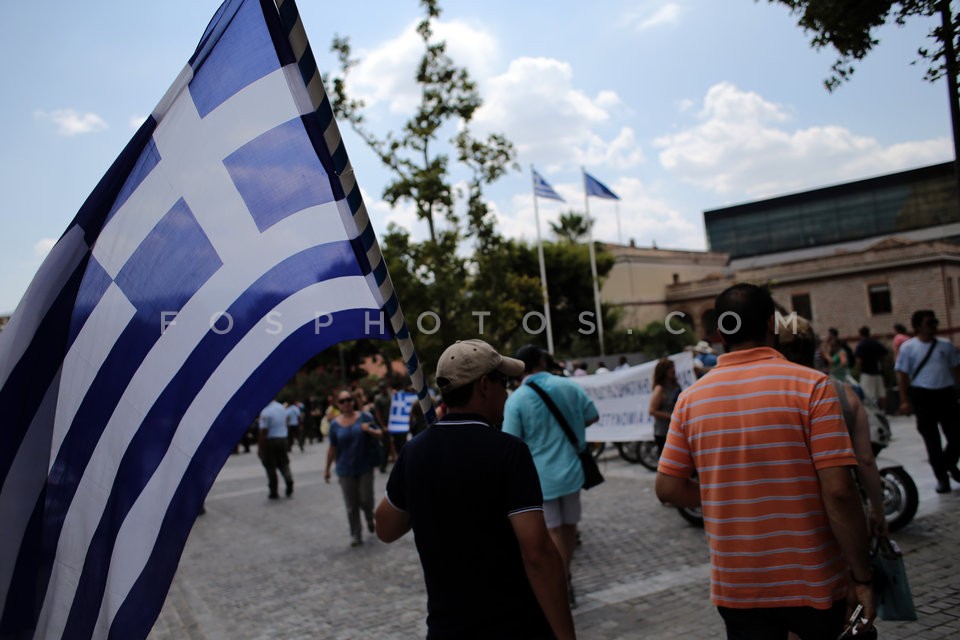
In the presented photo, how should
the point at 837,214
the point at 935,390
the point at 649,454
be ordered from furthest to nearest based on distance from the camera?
the point at 837,214 → the point at 649,454 → the point at 935,390

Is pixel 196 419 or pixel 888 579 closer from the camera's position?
pixel 196 419

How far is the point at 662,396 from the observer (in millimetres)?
9539

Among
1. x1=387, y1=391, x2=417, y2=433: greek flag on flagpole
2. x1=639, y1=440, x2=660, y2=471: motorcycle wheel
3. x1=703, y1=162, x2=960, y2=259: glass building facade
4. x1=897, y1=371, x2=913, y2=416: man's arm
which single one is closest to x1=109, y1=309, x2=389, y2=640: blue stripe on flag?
x1=897, y1=371, x2=913, y2=416: man's arm

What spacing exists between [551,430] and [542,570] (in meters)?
3.42

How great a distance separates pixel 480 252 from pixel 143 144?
14.6 metres

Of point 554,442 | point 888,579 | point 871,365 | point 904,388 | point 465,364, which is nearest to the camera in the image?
point 465,364

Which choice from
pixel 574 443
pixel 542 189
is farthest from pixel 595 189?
pixel 574 443

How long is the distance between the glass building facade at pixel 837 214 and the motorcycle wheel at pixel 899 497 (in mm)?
77372

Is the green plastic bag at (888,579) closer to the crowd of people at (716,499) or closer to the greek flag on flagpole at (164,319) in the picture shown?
the crowd of people at (716,499)

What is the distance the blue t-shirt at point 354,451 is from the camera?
9.91 metres

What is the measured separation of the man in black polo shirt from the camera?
8.40 feet

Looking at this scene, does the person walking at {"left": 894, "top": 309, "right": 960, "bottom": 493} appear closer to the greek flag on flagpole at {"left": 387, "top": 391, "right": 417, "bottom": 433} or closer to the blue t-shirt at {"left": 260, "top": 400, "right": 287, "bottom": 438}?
the greek flag on flagpole at {"left": 387, "top": 391, "right": 417, "bottom": 433}

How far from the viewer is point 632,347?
161 ft

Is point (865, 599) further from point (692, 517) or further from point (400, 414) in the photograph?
point (400, 414)
